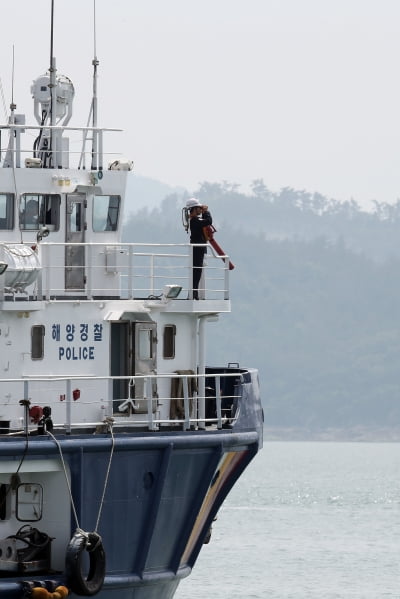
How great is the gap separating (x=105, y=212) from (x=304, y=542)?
3211 centimetres

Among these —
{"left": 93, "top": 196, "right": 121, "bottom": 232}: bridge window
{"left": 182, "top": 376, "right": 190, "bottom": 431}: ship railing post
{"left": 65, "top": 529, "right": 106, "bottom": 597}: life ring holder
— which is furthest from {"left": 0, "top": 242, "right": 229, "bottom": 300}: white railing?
{"left": 65, "top": 529, "right": 106, "bottom": 597}: life ring holder

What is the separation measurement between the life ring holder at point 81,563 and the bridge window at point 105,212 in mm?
6249

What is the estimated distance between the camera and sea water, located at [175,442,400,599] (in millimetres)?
50406

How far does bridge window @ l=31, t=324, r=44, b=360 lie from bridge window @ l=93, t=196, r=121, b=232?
289cm

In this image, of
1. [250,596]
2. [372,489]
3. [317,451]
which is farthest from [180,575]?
[317,451]

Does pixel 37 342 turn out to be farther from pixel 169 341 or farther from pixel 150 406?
pixel 169 341

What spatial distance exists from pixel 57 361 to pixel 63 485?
2.49 meters

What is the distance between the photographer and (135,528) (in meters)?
32.1

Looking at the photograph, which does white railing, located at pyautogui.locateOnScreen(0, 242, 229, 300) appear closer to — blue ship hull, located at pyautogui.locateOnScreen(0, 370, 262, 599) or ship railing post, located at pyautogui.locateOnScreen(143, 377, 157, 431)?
ship railing post, located at pyautogui.locateOnScreen(143, 377, 157, 431)

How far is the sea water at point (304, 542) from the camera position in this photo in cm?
5041

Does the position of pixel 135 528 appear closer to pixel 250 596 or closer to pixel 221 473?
pixel 221 473

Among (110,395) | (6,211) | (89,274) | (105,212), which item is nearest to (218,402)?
(110,395)

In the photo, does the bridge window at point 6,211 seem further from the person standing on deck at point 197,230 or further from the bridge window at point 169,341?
the bridge window at point 169,341

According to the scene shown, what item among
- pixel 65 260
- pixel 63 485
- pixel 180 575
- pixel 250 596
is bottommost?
pixel 250 596
